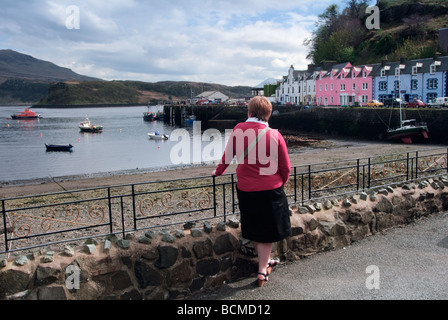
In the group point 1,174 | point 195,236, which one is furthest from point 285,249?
point 1,174

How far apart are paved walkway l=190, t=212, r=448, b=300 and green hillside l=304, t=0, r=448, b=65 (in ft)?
223

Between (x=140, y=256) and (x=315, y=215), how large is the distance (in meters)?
2.64

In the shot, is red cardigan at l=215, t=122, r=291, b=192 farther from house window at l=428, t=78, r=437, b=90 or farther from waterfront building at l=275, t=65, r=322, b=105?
waterfront building at l=275, t=65, r=322, b=105

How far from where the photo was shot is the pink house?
58969 mm

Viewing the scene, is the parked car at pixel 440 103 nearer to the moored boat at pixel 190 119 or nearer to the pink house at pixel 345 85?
the pink house at pixel 345 85

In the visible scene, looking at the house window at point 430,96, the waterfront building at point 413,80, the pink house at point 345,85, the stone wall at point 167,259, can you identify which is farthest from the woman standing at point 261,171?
the pink house at point 345,85

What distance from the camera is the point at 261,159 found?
14.8ft

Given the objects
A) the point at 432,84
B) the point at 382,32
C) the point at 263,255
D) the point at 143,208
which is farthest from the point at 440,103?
the point at 382,32

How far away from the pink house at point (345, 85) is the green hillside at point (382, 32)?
12439mm

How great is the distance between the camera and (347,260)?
18.3 ft

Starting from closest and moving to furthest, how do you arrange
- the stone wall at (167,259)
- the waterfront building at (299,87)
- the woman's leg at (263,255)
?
the stone wall at (167,259)
the woman's leg at (263,255)
the waterfront building at (299,87)

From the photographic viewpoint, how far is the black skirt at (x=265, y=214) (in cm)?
457

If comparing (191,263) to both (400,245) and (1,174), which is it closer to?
(400,245)

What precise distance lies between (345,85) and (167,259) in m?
62.6
